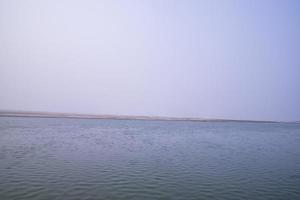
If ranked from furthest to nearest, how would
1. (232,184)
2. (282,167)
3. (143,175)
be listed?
(282,167) → (143,175) → (232,184)

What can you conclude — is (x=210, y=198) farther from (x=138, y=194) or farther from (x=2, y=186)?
(x=2, y=186)

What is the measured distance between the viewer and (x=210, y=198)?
16453 millimetres

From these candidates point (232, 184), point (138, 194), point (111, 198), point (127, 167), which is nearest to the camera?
point (111, 198)

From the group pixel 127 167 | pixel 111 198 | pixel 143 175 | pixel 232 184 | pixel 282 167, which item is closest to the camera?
pixel 111 198

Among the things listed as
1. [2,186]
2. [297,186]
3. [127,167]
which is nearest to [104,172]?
[127,167]

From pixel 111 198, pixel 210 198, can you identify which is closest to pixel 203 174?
pixel 210 198

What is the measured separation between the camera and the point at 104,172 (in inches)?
883

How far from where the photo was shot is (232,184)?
20172 mm

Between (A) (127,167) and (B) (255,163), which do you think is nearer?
(A) (127,167)

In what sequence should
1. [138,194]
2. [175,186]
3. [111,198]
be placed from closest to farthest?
[111,198], [138,194], [175,186]

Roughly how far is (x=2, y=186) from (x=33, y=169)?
18.8 feet

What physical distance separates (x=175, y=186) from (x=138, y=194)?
3.57m

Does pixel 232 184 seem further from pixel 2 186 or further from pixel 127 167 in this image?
pixel 2 186

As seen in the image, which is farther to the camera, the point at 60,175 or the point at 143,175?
the point at 143,175
